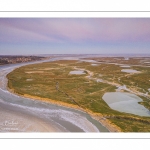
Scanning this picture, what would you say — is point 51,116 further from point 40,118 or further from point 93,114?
point 93,114

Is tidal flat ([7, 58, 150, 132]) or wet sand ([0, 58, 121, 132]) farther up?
tidal flat ([7, 58, 150, 132])

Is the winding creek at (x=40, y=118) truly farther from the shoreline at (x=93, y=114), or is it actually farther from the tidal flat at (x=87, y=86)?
the tidal flat at (x=87, y=86)

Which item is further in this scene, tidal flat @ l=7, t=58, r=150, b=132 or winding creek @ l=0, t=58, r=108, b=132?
tidal flat @ l=7, t=58, r=150, b=132

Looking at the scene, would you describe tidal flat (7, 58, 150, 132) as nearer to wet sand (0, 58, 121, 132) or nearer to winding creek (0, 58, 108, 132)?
wet sand (0, 58, 121, 132)

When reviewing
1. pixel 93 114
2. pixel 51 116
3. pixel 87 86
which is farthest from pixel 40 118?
pixel 87 86

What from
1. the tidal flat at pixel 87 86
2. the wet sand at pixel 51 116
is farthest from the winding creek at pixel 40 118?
the tidal flat at pixel 87 86

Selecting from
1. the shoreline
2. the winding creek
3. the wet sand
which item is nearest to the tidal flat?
the shoreline

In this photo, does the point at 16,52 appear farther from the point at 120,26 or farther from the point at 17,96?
the point at 120,26
